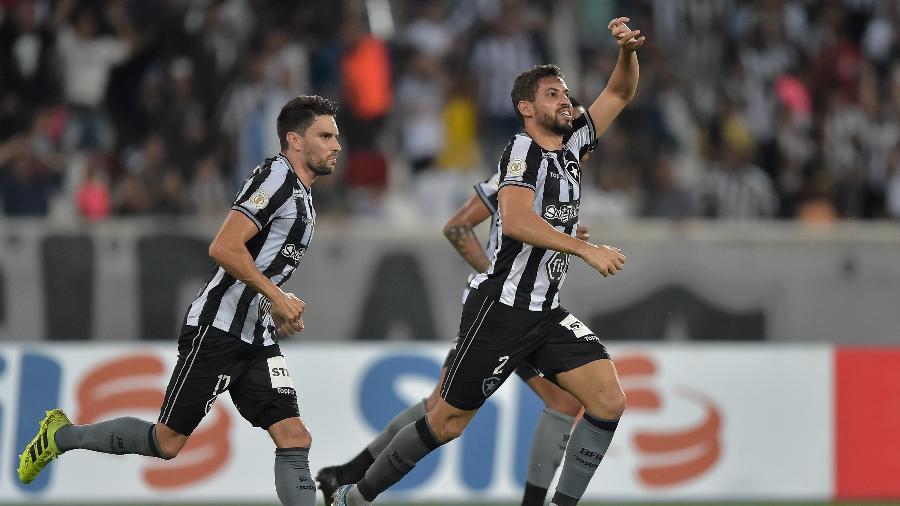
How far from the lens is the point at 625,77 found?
835 cm

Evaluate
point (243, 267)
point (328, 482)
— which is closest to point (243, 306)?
point (243, 267)

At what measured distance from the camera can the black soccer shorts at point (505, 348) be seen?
7852mm

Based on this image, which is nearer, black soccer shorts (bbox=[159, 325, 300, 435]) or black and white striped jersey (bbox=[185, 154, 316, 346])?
black and white striped jersey (bbox=[185, 154, 316, 346])

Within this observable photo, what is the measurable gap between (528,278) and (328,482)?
189 centimetres

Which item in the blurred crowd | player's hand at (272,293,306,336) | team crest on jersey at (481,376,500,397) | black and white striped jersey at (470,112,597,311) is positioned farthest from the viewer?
the blurred crowd

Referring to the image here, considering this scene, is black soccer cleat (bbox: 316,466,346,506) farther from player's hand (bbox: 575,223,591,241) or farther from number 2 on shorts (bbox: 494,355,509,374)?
player's hand (bbox: 575,223,591,241)

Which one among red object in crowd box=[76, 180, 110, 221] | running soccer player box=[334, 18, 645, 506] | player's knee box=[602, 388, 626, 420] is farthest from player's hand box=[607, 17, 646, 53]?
red object in crowd box=[76, 180, 110, 221]

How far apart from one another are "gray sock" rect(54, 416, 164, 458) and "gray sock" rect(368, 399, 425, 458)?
135 centimetres

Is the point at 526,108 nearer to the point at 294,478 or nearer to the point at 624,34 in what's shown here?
the point at 624,34

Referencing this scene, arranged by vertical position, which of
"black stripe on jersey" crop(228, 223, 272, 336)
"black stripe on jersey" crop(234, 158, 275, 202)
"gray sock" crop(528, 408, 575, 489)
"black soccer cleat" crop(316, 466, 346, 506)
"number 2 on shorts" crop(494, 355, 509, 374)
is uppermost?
"black stripe on jersey" crop(234, 158, 275, 202)

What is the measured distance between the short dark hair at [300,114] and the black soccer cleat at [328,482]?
211 centimetres

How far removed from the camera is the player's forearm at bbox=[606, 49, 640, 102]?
8297 millimetres

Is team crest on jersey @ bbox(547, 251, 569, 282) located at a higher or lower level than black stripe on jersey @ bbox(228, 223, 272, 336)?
higher

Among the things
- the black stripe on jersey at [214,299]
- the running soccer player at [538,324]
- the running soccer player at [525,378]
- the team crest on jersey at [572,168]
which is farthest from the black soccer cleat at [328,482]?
the team crest on jersey at [572,168]
